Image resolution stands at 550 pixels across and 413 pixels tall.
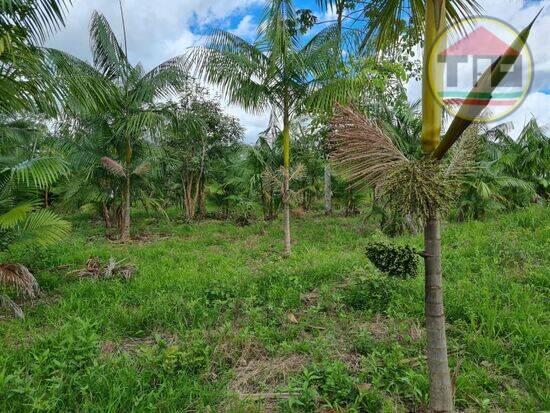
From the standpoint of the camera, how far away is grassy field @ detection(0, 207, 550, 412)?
2242mm

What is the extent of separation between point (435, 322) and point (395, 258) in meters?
0.37

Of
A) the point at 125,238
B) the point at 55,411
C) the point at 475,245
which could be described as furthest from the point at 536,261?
the point at 125,238

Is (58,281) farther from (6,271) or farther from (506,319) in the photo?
(506,319)

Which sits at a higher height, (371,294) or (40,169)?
(40,169)

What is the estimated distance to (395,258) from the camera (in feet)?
5.93

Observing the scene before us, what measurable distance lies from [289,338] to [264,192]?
7972 millimetres

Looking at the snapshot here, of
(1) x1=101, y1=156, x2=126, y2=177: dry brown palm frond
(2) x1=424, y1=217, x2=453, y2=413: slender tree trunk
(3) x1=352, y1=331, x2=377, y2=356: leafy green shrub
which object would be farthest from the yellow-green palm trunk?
(1) x1=101, y1=156, x2=126, y2=177: dry brown palm frond

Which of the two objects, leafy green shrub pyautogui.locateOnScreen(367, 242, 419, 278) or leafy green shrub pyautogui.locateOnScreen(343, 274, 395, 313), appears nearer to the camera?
leafy green shrub pyautogui.locateOnScreen(367, 242, 419, 278)

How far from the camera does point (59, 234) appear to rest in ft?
13.4

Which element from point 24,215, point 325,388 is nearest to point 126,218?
point 24,215

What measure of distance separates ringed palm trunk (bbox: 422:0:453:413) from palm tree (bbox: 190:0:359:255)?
4.97m

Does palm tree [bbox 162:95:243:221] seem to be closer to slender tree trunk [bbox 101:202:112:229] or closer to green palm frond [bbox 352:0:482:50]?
slender tree trunk [bbox 101:202:112:229]

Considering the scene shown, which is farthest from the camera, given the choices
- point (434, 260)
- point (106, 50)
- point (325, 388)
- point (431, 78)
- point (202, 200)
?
point (202, 200)

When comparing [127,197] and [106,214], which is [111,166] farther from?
[106,214]
